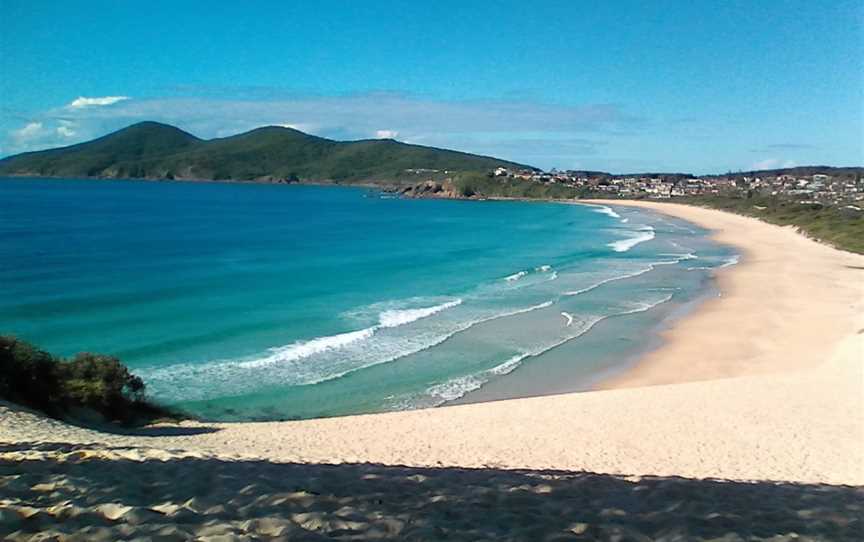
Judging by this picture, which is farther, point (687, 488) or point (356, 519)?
point (687, 488)

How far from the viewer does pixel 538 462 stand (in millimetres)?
12031

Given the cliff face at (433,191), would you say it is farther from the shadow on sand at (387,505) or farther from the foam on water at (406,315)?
the shadow on sand at (387,505)

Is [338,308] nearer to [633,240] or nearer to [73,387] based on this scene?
[73,387]

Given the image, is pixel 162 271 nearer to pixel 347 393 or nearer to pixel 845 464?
pixel 347 393

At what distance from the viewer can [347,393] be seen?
62.1ft

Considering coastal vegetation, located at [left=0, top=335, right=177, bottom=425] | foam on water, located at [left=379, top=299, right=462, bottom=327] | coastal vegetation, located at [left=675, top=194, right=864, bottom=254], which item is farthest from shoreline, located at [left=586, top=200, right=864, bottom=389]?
coastal vegetation, located at [left=0, top=335, right=177, bottom=425]

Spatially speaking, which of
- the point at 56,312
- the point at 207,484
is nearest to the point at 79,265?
the point at 56,312

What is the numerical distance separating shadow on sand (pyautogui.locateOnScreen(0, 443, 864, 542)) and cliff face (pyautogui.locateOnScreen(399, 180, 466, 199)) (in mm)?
154954

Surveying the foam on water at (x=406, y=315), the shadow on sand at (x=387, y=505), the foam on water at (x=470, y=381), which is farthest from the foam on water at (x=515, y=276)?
the shadow on sand at (x=387, y=505)

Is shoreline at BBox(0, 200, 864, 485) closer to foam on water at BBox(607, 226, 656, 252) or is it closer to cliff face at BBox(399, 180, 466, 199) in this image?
foam on water at BBox(607, 226, 656, 252)

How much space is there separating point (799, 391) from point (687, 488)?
12331mm

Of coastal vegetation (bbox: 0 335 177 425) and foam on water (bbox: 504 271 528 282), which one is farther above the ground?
coastal vegetation (bbox: 0 335 177 425)

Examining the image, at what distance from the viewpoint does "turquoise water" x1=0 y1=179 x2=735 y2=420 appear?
20.0m

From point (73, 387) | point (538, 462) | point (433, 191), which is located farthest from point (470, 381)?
point (433, 191)
